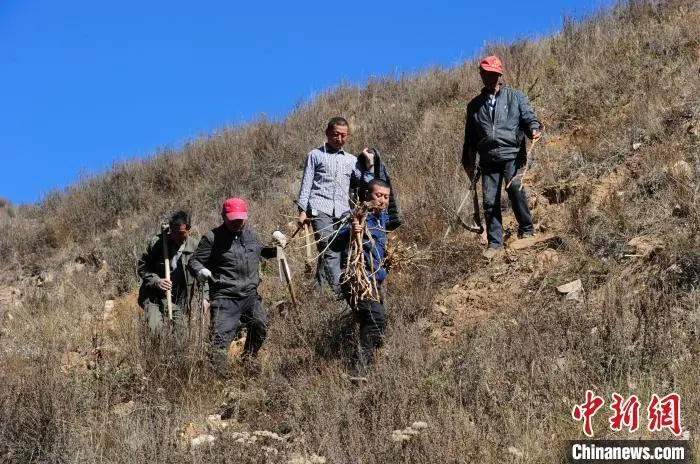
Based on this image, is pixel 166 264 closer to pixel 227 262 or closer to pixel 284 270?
pixel 227 262

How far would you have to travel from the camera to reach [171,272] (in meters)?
6.45

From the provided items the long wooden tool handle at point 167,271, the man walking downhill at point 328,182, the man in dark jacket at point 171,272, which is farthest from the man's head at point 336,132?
the long wooden tool handle at point 167,271

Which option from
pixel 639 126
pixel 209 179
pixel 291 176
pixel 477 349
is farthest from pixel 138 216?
pixel 477 349

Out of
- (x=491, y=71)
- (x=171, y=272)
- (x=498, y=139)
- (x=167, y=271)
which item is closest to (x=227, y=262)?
(x=167, y=271)

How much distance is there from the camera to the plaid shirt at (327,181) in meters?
6.32

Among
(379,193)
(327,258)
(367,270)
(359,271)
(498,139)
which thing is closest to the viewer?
(359,271)

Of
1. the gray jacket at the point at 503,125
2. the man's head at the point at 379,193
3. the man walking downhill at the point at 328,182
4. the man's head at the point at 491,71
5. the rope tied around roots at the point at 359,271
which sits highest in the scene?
the man's head at the point at 491,71

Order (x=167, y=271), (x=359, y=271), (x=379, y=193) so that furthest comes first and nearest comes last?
(x=167, y=271) < (x=379, y=193) < (x=359, y=271)

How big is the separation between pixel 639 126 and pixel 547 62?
334 cm

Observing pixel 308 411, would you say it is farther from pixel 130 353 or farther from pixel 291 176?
pixel 291 176

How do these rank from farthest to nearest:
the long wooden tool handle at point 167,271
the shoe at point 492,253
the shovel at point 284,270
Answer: the shoe at point 492,253
the long wooden tool handle at point 167,271
the shovel at point 284,270

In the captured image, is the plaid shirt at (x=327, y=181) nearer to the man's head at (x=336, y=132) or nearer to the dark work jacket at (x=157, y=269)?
the man's head at (x=336, y=132)

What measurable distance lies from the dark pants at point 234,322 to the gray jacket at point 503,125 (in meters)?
2.25

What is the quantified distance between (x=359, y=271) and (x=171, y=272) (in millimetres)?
2217
